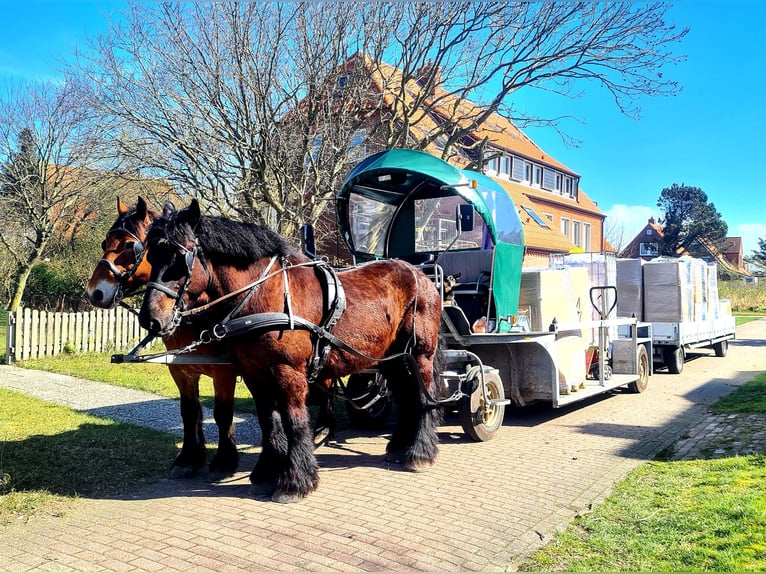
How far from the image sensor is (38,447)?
6.50 meters

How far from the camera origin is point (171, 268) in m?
4.61

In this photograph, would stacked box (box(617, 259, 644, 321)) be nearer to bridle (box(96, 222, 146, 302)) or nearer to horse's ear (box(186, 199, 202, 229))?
horse's ear (box(186, 199, 202, 229))

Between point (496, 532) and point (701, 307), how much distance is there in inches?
528

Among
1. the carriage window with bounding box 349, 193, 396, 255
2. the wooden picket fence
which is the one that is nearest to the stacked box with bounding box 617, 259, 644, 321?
the carriage window with bounding box 349, 193, 396, 255

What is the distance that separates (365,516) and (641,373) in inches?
319

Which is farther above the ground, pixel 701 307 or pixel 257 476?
pixel 701 307

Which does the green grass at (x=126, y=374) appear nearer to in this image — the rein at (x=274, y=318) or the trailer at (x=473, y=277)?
the trailer at (x=473, y=277)

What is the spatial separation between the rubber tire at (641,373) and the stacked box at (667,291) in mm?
3162

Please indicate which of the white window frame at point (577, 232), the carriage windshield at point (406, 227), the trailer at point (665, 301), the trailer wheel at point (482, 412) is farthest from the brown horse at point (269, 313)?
the white window frame at point (577, 232)

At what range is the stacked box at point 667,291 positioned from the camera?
1381cm

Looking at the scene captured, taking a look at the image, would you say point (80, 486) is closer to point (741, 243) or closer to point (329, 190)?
point (329, 190)

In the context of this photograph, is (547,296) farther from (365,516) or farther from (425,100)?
(425,100)

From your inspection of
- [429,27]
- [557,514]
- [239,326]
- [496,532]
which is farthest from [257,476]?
[429,27]

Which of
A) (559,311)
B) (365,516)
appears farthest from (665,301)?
(365,516)
